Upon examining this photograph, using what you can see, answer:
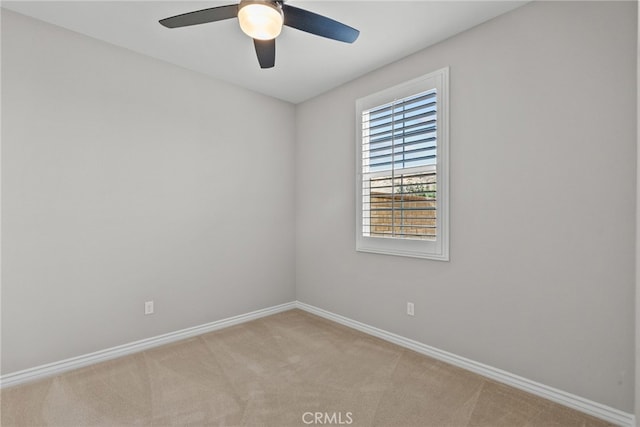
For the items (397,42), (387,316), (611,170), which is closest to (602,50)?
(611,170)

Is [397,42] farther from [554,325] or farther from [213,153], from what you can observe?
[554,325]

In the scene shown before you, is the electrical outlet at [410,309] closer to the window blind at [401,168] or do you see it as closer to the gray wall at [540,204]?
the gray wall at [540,204]

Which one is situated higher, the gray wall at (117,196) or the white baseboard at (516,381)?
the gray wall at (117,196)

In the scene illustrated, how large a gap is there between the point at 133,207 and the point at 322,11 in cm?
217

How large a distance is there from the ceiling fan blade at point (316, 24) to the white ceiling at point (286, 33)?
13.2 inches

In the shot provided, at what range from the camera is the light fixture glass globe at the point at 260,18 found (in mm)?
1635

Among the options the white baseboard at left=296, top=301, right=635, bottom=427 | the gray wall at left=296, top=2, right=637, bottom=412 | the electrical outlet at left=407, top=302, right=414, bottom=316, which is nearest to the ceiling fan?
the gray wall at left=296, top=2, right=637, bottom=412

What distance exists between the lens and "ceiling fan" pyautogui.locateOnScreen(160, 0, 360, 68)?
5.42 ft

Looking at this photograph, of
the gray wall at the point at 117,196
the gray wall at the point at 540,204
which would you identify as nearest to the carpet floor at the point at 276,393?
the gray wall at the point at 540,204

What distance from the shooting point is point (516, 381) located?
2.12 meters

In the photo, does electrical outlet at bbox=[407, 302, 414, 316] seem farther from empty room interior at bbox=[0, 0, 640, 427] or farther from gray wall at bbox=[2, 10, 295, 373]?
gray wall at bbox=[2, 10, 295, 373]

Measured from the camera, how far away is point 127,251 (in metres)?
2.65

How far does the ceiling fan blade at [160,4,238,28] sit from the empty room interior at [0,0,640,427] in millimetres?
13

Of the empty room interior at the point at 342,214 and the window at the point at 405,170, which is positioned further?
the window at the point at 405,170
